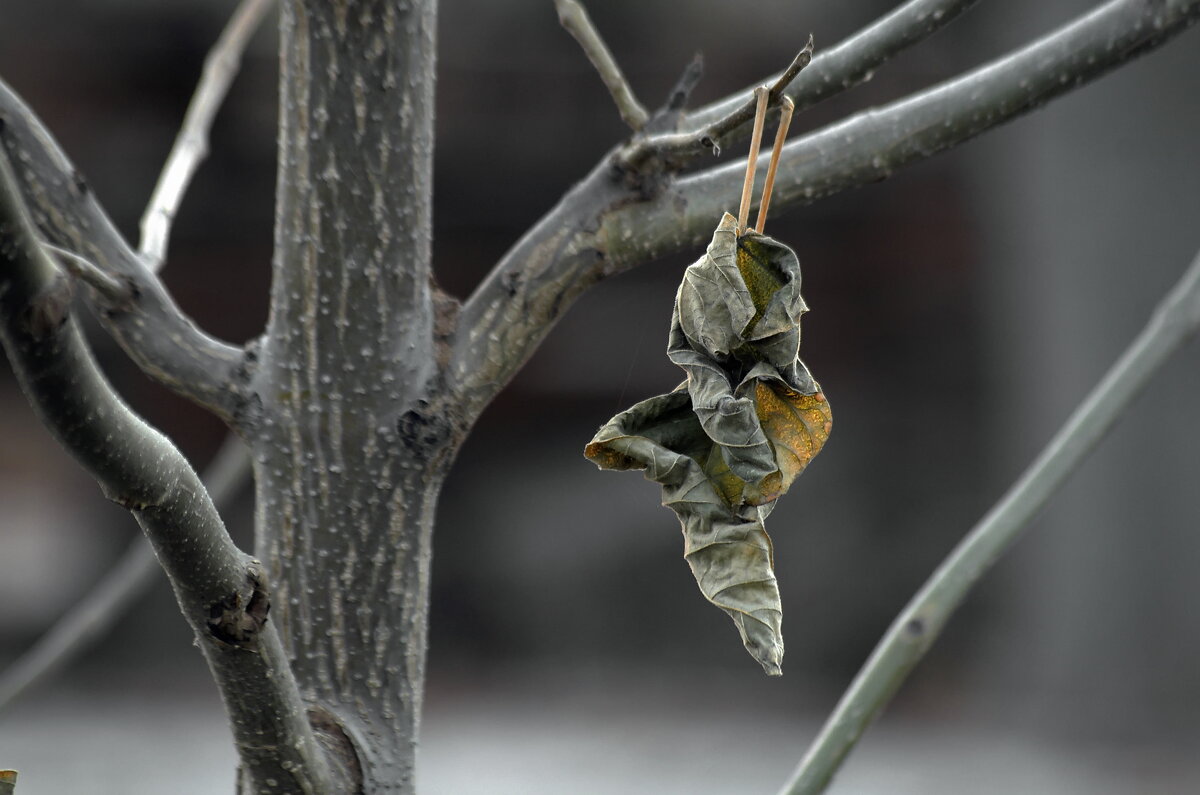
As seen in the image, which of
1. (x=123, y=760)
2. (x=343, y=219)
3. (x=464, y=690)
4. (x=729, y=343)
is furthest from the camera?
(x=464, y=690)

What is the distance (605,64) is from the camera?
2.53 feet

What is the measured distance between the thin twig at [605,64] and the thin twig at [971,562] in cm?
30

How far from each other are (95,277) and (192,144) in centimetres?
28

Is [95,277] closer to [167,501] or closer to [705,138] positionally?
[167,501]

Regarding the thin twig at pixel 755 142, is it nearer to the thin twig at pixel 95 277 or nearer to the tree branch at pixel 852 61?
the tree branch at pixel 852 61

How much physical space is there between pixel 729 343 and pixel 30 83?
304cm

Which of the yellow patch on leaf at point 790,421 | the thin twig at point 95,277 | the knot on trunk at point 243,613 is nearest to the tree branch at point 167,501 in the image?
the knot on trunk at point 243,613

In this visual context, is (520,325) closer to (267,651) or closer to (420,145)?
(420,145)

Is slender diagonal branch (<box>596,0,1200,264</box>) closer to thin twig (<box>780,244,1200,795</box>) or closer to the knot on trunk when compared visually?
thin twig (<box>780,244,1200,795</box>)

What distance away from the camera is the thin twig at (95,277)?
2.19 feet

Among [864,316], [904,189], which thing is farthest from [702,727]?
[904,189]

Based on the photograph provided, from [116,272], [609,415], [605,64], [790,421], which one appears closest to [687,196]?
[605,64]

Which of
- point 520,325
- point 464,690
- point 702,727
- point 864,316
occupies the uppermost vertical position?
point 864,316

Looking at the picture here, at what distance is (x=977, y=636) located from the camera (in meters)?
3.28
